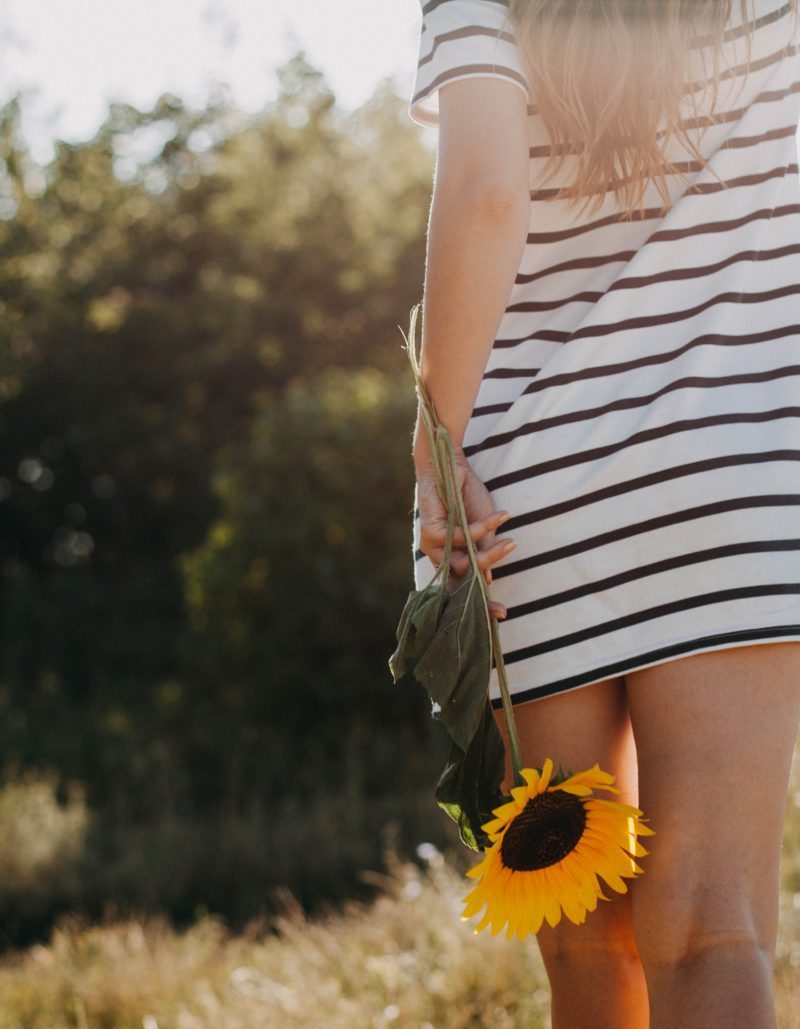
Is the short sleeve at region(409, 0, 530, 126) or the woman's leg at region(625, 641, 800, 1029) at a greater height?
the short sleeve at region(409, 0, 530, 126)

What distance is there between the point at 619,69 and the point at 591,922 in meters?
1.10

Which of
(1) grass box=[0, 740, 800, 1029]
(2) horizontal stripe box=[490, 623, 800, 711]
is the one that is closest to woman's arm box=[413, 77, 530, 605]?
(2) horizontal stripe box=[490, 623, 800, 711]

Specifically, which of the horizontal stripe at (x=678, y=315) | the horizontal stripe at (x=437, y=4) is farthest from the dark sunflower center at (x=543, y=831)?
the horizontal stripe at (x=437, y=4)

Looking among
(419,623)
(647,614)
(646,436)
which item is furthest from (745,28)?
(419,623)

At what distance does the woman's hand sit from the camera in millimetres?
1486

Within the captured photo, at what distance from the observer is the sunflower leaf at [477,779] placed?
1491 mm

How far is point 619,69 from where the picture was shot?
1464 mm

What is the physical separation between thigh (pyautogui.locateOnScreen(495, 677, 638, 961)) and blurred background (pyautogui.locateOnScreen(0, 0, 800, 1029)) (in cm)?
119

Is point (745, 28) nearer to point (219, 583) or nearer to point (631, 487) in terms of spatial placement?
point (631, 487)

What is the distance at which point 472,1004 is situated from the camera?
2.71 metres

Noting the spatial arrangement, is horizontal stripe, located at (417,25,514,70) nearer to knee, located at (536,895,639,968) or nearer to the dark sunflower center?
the dark sunflower center

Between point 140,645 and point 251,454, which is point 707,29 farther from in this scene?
point 140,645

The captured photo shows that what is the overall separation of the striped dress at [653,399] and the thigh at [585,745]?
34 mm

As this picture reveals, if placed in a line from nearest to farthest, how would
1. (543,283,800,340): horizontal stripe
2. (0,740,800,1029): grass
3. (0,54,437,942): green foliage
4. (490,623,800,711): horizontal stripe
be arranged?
1. (490,623,800,711): horizontal stripe
2. (543,283,800,340): horizontal stripe
3. (0,740,800,1029): grass
4. (0,54,437,942): green foliage
